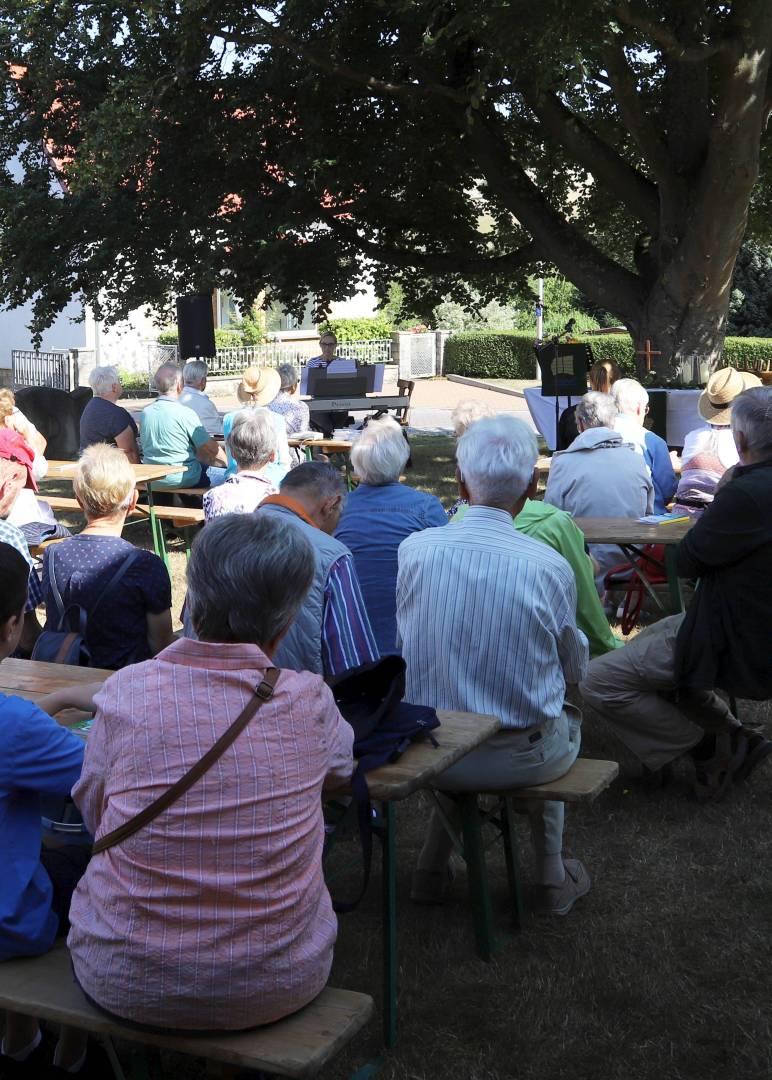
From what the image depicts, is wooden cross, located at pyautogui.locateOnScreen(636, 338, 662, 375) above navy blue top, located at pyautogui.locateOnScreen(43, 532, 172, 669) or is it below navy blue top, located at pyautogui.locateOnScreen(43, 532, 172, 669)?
above

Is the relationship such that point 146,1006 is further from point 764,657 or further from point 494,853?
point 764,657

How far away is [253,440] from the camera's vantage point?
231 inches

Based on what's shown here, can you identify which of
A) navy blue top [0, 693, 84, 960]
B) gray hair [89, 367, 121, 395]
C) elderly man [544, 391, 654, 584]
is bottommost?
navy blue top [0, 693, 84, 960]

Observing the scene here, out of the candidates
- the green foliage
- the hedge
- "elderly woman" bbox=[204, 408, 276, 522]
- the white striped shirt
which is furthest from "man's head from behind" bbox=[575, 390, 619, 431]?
the green foliage

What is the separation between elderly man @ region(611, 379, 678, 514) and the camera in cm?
718

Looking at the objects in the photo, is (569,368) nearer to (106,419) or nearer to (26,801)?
(106,419)

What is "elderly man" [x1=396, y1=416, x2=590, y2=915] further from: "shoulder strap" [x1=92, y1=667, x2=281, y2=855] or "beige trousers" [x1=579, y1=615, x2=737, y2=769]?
"shoulder strap" [x1=92, y1=667, x2=281, y2=855]

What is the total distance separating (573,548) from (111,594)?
65.2 inches

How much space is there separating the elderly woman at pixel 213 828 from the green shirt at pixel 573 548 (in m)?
2.13

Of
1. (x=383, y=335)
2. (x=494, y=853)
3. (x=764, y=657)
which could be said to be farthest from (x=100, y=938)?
(x=383, y=335)

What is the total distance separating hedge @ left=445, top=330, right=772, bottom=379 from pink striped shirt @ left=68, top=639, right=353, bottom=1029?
2946cm

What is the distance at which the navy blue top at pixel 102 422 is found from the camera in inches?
376

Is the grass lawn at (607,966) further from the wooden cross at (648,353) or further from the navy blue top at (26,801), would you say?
the wooden cross at (648,353)

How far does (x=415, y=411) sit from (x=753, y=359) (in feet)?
31.4
